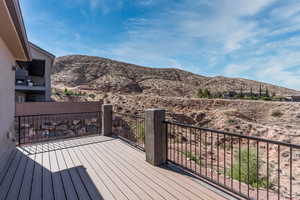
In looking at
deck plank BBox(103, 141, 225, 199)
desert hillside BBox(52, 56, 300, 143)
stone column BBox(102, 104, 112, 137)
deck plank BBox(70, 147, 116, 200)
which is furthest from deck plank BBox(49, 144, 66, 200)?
desert hillside BBox(52, 56, 300, 143)

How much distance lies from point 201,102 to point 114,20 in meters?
12.2

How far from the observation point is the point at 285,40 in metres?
17.2

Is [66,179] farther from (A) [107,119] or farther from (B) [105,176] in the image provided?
(A) [107,119]

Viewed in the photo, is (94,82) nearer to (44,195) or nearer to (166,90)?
(166,90)

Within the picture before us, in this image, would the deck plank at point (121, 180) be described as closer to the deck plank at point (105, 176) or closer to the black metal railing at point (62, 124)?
the deck plank at point (105, 176)

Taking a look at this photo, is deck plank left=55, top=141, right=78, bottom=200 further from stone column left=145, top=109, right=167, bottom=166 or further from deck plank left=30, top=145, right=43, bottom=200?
stone column left=145, top=109, right=167, bottom=166

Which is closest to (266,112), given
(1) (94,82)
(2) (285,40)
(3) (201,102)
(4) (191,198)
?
(3) (201,102)

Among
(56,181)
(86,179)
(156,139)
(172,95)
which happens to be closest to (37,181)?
(56,181)

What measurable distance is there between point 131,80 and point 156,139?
29.9 meters

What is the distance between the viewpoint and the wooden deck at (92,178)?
233cm

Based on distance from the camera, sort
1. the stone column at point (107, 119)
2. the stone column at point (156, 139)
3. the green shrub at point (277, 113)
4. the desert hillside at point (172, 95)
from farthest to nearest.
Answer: the green shrub at point (277, 113)
the desert hillside at point (172, 95)
the stone column at point (107, 119)
the stone column at point (156, 139)

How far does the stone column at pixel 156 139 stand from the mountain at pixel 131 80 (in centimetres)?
2451

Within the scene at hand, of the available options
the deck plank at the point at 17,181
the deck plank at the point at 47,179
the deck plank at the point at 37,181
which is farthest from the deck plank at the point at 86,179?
the deck plank at the point at 17,181

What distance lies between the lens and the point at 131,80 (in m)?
32.6
